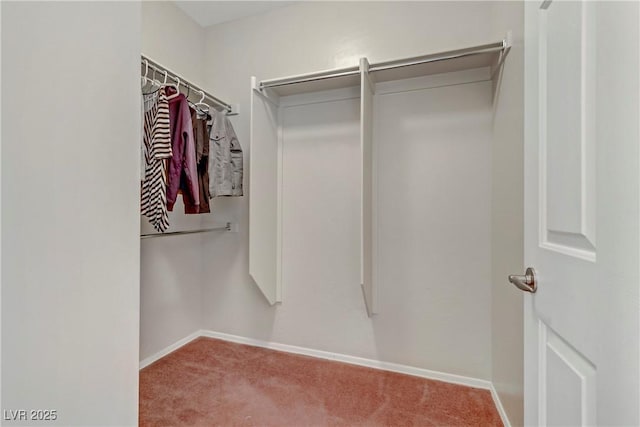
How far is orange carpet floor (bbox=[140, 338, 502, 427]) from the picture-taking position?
1.49 m

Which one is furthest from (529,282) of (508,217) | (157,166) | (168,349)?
(168,349)

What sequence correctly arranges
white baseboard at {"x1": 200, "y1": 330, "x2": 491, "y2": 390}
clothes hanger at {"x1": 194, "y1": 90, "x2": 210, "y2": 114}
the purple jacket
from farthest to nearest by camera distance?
clothes hanger at {"x1": 194, "y1": 90, "x2": 210, "y2": 114} → white baseboard at {"x1": 200, "y1": 330, "x2": 491, "y2": 390} → the purple jacket

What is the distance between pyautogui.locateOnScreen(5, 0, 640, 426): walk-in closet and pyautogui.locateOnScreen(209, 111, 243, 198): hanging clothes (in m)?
0.02

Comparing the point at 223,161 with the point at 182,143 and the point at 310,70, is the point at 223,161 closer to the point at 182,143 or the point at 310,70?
the point at 182,143

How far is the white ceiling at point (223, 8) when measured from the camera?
2211 mm

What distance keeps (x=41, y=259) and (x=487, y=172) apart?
1974mm

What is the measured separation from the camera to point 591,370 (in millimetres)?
564

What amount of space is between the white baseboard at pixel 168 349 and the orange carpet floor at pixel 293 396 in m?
0.04

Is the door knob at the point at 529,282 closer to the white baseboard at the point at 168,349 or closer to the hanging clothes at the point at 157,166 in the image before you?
the hanging clothes at the point at 157,166

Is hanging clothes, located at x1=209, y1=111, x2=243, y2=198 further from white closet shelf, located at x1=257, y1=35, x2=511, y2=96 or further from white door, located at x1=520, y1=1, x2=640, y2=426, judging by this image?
white door, located at x1=520, y1=1, x2=640, y2=426

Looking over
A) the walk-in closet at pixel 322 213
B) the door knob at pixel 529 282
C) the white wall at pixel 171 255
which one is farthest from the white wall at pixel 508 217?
the white wall at pixel 171 255

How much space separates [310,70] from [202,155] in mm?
960

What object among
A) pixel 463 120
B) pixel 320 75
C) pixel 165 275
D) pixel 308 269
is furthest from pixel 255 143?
pixel 463 120

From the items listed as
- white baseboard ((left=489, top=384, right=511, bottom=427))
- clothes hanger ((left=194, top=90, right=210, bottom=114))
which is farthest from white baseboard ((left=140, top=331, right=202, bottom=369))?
white baseboard ((left=489, top=384, right=511, bottom=427))
